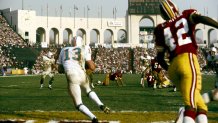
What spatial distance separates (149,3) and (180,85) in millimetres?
82885

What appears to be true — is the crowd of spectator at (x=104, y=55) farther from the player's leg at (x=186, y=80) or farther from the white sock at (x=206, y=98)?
the player's leg at (x=186, y=80)

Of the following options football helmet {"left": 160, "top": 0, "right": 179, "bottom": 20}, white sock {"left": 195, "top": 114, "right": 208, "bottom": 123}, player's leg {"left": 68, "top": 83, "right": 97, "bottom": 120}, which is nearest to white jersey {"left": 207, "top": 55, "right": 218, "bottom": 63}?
player's leg {"left": 68, "top": 83, "right": 97, "bottom": 120}

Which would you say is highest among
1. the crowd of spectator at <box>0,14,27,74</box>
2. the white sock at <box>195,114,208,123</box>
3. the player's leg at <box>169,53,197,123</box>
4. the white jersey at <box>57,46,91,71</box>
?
the crowd of spectator at <box>0,14,27,74</box>

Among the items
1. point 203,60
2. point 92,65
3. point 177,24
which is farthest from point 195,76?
point 203,60

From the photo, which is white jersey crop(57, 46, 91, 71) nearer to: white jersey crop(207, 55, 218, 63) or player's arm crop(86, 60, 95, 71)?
player's arm crop(86, 60, 95, 71)

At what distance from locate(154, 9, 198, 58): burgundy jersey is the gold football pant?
0.35 ft

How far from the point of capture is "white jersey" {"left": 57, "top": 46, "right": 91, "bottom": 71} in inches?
368

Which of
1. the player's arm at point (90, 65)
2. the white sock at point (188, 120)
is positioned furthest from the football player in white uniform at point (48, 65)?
the white sock at point (188, 120)

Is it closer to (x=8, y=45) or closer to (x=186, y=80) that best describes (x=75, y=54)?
(x=186, y=80)

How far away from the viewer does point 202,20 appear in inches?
222

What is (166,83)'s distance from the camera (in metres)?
23.4

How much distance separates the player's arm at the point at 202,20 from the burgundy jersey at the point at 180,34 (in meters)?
0.07

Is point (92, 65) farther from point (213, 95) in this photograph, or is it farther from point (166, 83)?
point (166, 83)

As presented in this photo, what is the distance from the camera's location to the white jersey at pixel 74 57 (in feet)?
Result: 30.7
